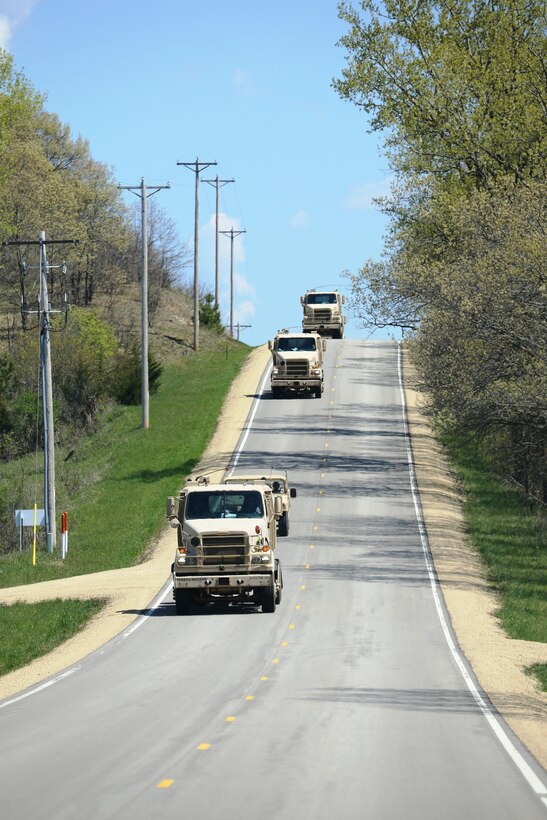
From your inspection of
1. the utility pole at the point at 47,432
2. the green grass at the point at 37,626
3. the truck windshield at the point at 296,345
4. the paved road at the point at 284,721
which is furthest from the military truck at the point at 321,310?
the green grass at the point at 37,626

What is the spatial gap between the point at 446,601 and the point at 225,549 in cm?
708

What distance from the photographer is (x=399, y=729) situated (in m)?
16.3

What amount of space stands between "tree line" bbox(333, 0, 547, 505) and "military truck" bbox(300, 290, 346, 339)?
84.8 feet

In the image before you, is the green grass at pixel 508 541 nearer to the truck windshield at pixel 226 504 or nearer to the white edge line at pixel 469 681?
the white edge line at pixel 469 681

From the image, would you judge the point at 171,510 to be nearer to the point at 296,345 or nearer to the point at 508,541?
the point at 508,541

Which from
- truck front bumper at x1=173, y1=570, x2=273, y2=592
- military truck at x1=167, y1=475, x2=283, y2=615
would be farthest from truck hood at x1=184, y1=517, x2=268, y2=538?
truck front bumper at x1=173, y1=570, x2=273, y2=592

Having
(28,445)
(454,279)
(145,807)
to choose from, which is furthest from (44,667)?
(28,445)

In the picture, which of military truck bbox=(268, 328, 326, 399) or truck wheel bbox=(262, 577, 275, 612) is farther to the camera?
military truck bbox=(268, 328, 326, 399)

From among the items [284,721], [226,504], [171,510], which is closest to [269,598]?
[226,504]

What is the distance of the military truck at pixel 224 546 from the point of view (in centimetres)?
2809

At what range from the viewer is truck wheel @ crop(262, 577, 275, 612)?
94.3 ft

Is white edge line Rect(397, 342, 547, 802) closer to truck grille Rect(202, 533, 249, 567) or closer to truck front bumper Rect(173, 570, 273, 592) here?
truck front bumper Rect(173, 570, 273, 592)

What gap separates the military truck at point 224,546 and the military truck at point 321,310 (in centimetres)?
5420

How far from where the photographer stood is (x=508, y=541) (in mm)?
43469
